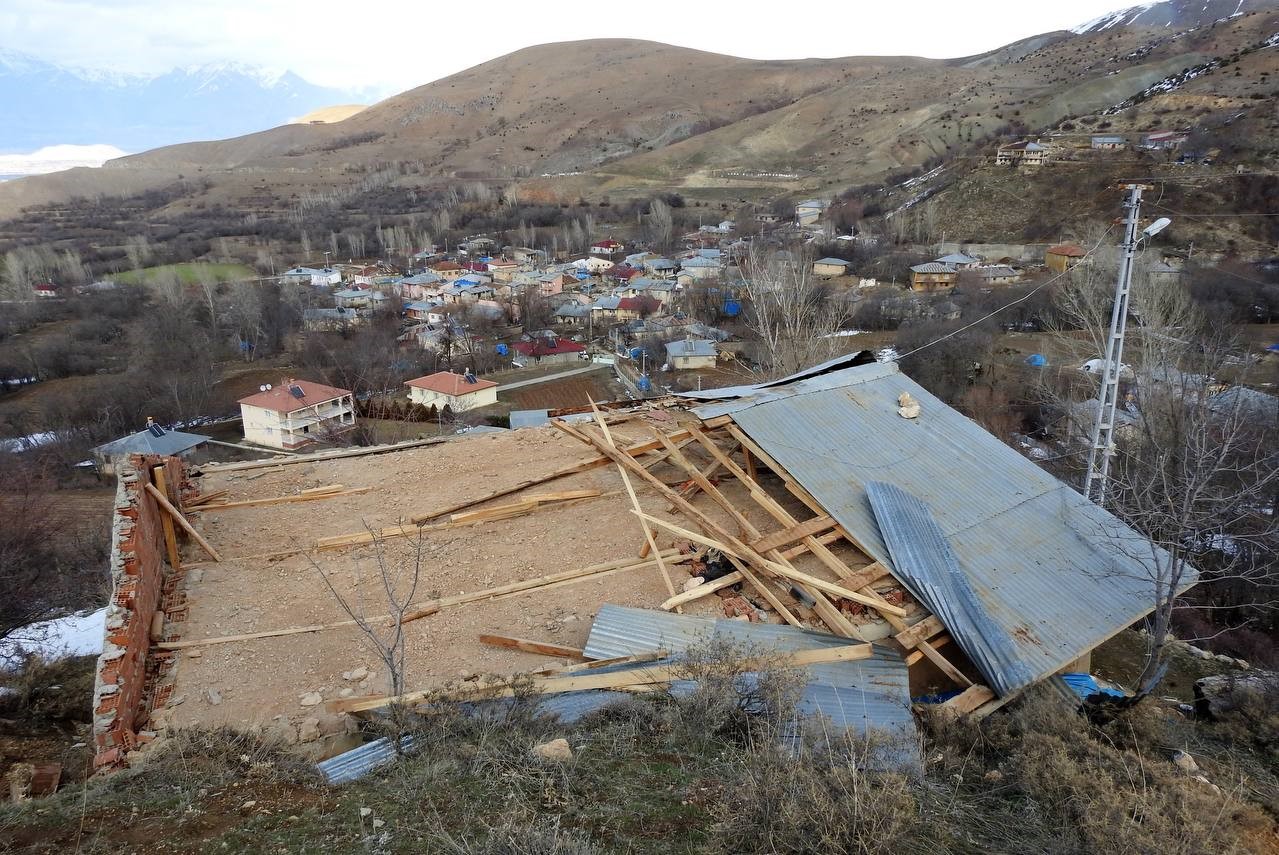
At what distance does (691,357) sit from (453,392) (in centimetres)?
1101

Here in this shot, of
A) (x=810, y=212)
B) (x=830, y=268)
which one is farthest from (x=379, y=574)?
(x=810, y=212)

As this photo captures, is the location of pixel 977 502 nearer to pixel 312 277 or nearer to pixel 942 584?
pixel 942 584

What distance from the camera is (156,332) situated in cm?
4069

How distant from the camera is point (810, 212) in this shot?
66.6 m

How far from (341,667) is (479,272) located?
58854 mm

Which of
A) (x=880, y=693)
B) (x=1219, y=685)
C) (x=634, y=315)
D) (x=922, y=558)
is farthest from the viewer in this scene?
(x=634, y=315)

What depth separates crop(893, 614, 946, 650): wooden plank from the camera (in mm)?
5383

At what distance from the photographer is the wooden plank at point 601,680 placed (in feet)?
15.9

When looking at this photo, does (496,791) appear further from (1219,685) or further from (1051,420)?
(1051,420)

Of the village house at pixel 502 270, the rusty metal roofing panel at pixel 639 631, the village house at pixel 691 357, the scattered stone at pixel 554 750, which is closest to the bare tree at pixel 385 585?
the rusty metal roofing panel at pixel 639 631

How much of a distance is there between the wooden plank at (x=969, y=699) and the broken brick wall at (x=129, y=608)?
221 inches

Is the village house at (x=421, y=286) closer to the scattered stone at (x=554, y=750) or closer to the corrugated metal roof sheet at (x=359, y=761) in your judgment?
the corrugated metal roof sheet at (x=359, y=761)

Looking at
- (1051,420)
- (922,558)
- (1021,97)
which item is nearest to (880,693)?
(922,558)

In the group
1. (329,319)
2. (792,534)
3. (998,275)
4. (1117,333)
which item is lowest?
(998,275)
